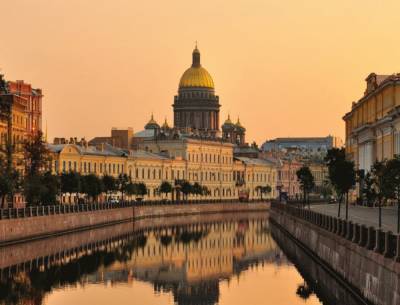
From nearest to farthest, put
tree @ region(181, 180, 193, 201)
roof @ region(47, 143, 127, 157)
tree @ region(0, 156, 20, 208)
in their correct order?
tree @ region(0, 156, 20, 208) → roof @ region(47, 143, 127, 157) → tree @ region(181, 180, 193, 201)

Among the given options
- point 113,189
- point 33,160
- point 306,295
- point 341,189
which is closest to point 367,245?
point 306,295

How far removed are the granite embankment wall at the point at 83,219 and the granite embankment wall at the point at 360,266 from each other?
15608mm

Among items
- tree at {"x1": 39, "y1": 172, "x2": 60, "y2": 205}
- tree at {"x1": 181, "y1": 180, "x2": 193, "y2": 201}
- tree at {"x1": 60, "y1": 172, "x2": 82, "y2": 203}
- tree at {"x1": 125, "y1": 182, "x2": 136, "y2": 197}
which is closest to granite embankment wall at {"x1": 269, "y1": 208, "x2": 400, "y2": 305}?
tree at {"x1": 39, "y1": 172, "x2": 60, "y2": 205}

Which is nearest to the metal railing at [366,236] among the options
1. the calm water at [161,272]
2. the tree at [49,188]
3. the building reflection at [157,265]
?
the calm water at [161,272]

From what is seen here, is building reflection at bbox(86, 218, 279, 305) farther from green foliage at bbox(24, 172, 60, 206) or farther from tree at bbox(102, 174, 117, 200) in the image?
tree at bbox(102, 174, 117, 200)

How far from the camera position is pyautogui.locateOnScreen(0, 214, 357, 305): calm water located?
41.0m

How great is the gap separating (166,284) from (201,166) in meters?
111

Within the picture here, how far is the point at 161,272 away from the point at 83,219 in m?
28.6

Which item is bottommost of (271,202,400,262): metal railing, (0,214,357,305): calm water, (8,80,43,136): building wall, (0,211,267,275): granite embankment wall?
(0,214,357,305): calm water

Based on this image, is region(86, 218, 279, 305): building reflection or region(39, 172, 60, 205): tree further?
region(39, 172, 60, 205): tree

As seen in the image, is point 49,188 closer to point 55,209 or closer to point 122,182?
point 55,209

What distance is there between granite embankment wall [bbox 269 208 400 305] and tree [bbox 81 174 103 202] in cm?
5058

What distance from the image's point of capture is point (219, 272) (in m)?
52.7

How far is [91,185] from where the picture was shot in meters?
105
